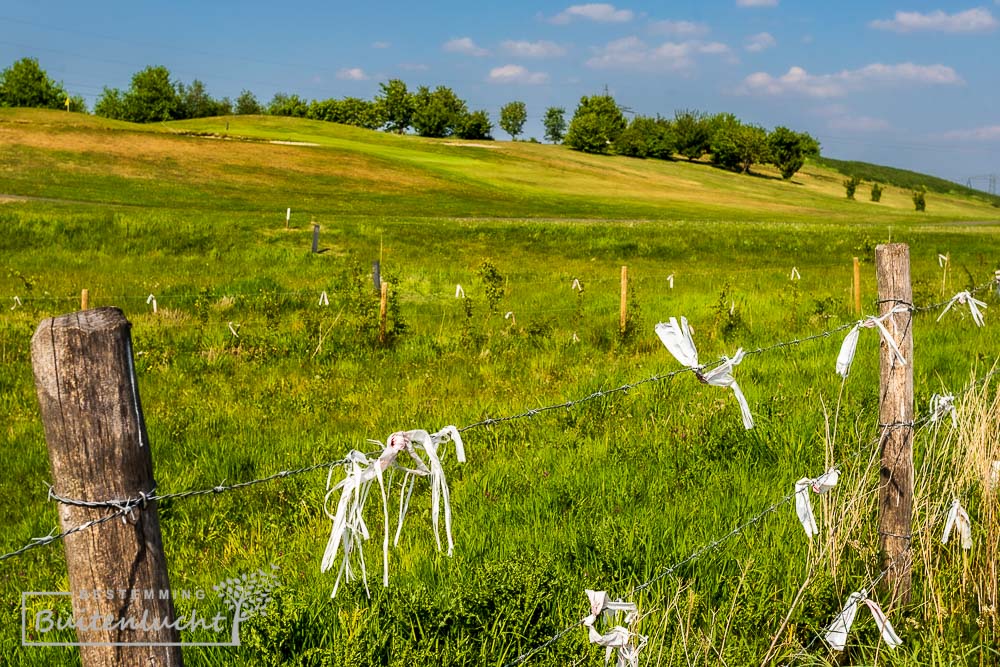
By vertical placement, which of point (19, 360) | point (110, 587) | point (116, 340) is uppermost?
point (116, 340)

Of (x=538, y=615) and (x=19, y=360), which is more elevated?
(x=538, y=615)

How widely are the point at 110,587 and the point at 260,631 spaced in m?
1.37

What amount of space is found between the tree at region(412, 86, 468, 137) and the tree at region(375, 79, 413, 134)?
6676 millimetres

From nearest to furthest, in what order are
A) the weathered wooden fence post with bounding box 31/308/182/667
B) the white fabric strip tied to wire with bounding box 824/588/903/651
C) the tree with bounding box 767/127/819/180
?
the weathered wooden fence post with bounding box 31/308/182/667
the white fabric strip tied to wire with bounding box 824/588/903/651
the tree with bounding box 767/127/819/180

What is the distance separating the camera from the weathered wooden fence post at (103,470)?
2.07 metres

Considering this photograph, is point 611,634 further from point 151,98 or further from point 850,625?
point 151,98

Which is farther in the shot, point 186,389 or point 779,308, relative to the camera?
point 779,308

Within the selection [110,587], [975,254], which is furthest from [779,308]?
[975,254]

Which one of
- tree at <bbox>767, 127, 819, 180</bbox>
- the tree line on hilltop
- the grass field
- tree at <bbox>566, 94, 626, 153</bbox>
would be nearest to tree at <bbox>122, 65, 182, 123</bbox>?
the tree line on hilltop

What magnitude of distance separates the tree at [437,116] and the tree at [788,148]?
49447 mm

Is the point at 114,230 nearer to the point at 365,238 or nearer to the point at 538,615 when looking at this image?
the point at 365,238

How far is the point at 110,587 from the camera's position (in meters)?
2.20

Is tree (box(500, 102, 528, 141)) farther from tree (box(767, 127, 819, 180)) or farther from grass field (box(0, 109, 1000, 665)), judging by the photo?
grass field (box(0, 109, 1000, 665))

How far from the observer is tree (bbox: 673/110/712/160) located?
127 metres
